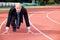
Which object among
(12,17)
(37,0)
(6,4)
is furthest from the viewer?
(37,0)

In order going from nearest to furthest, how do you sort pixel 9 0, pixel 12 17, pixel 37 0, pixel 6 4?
pixel 12 17, pixel 6 4, pixel 9 0, pixel 37 0

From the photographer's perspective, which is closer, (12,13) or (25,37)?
(25,37)

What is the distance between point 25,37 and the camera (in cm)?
1321

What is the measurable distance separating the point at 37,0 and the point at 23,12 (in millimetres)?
45393

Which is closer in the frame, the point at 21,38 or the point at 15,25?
the point at 21,38

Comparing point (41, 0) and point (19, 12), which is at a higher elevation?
point (19, 12)

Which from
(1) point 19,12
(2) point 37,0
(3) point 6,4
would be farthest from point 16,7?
(2) point 37,0

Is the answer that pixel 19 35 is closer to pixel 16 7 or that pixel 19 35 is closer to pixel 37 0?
pixel 16 7

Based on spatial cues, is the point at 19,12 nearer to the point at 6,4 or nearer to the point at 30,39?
the point at 30,39

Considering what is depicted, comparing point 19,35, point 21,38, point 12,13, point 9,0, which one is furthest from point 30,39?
point 9,0

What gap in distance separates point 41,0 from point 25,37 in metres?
47.4

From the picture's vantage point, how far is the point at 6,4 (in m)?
47.8

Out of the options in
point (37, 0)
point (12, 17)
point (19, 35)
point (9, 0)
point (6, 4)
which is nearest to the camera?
point (19, 35)

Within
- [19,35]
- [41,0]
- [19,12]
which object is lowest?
[41,0]
